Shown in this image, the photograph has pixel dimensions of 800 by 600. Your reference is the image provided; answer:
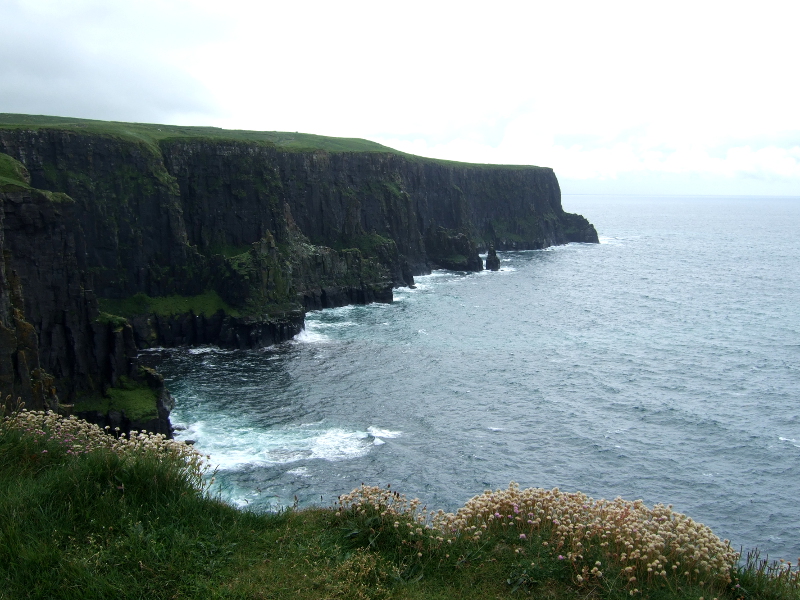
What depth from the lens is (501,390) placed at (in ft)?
201

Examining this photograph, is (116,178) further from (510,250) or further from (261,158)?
(510,250)

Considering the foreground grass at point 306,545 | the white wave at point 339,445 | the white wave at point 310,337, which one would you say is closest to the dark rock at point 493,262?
the white wave at point 310,337

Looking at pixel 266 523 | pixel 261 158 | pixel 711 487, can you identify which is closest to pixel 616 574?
pixel 266 523

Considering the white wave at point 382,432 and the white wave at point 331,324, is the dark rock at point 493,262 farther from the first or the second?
the white wave at point 382,432

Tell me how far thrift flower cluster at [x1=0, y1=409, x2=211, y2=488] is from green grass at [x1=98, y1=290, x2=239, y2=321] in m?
63.9

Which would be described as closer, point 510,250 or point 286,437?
point 286,437

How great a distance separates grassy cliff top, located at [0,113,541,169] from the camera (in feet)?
285

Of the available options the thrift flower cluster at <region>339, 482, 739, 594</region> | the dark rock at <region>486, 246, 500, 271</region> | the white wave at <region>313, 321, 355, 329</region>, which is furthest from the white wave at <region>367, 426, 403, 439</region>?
the dark rock at <region>486, 246, 500, 271</region>

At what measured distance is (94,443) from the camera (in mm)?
17078

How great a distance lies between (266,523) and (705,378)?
59972 mm

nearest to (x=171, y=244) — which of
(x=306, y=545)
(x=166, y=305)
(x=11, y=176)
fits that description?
(x=166, y=305)

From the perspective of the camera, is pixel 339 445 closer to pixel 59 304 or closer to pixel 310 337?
pixel 59 304

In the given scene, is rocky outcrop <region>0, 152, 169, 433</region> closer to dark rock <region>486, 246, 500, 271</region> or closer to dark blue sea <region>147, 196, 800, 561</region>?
dark blue sea <region>147, 196, 800, 561</region>

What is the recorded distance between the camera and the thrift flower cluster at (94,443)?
621 inches
